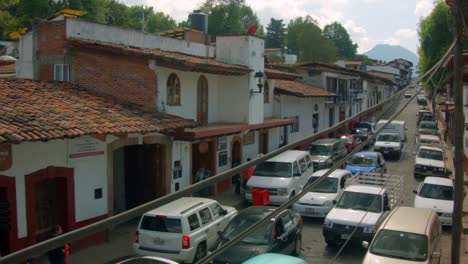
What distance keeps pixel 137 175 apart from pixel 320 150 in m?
12.3

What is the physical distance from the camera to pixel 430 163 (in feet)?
88.8

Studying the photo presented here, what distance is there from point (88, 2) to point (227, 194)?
40.7 metres

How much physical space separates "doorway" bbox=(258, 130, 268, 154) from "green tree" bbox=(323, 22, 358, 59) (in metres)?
111

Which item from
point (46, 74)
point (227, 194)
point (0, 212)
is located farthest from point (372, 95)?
point (0, 212)

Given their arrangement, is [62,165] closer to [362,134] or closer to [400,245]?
[400,245]

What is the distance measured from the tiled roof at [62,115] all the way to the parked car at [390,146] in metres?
20.0

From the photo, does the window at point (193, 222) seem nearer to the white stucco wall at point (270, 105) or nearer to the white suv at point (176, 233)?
the white suv at point (176, 233)

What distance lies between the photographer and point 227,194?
Answer: 2267cm

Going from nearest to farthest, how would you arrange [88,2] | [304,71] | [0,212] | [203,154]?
[0,212] → [203,154] → [304,71] → [88,2]

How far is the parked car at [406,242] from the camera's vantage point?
11523 millimetres

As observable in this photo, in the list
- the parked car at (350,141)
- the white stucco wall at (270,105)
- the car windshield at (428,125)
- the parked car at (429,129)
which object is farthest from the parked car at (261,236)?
the car windshield at (428,125)

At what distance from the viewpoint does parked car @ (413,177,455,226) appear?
56.8ft

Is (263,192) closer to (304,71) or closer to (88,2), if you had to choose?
(304,71)

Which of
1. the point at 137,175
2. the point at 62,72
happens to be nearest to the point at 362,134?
the point at 137,175
